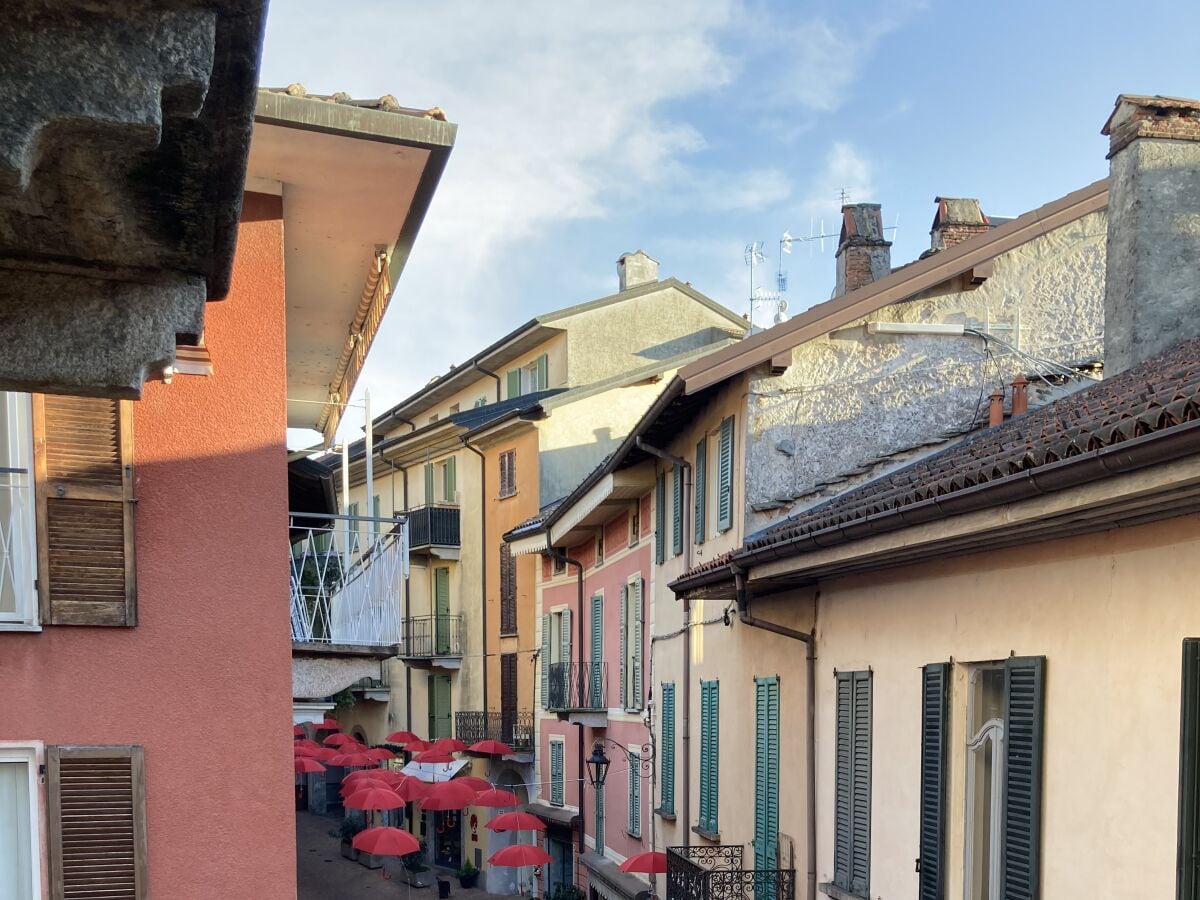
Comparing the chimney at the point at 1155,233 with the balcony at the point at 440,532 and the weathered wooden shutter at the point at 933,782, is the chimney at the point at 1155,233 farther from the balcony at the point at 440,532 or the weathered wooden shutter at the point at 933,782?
the balcony at the point at 440,532

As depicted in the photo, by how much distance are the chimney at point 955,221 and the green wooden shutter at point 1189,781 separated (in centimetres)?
1189

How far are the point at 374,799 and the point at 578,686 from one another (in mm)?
4547

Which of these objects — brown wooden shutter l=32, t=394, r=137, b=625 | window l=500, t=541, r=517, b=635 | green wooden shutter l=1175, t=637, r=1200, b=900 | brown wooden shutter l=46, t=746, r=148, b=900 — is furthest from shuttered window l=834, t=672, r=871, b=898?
window l=500, t=541, r=517, b=635

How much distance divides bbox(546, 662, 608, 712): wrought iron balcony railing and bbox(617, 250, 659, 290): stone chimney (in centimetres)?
1387

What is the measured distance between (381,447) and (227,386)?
35011 mm

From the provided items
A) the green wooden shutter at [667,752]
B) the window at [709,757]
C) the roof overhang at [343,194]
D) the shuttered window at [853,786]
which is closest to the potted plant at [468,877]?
the green wooden shutter at [667,752]

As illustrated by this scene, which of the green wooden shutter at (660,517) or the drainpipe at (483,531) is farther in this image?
the drainpipe at (483,531)

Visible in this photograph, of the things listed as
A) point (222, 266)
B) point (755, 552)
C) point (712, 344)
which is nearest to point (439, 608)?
point (712, 344)

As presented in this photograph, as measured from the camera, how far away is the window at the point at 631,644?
2181 cm

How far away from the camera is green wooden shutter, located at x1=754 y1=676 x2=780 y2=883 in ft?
40.6

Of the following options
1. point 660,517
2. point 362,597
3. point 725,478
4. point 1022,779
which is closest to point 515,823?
point 660,517

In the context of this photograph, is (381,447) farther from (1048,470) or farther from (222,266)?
(222,266)

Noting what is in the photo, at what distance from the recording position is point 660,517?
19156 mm

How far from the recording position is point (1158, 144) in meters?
11.0
